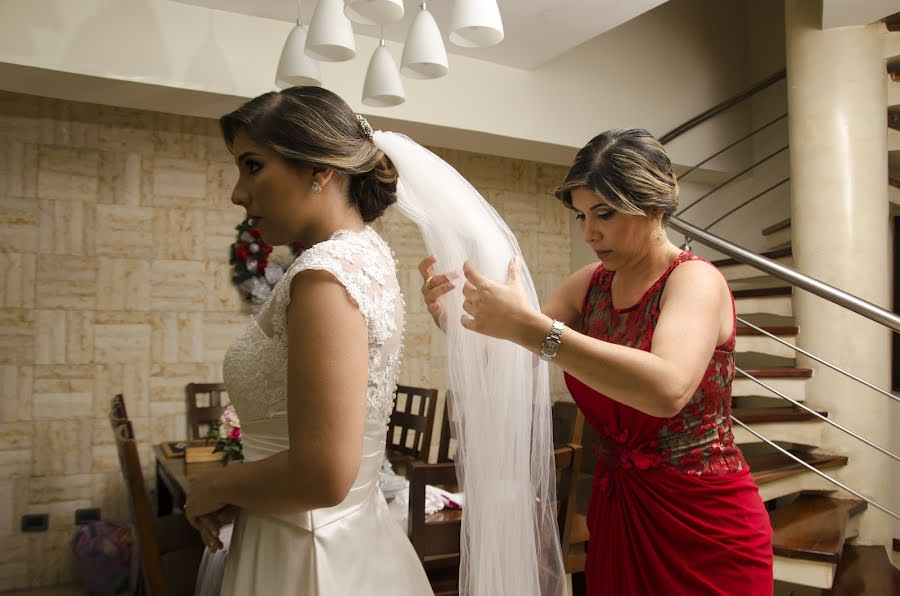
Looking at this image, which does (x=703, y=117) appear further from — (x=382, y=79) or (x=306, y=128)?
(x=306, y=128)

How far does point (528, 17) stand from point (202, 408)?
2.95 m

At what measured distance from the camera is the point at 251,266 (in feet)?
14.9

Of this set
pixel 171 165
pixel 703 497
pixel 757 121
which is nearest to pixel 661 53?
pixel 757 121

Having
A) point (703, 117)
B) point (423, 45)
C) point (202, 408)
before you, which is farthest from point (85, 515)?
point (703, 117)

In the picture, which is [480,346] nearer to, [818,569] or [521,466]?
[521,466]

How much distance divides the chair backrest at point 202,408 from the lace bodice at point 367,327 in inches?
128

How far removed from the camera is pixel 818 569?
2688 mm

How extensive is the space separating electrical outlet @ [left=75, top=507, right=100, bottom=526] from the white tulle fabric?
11.5 feet

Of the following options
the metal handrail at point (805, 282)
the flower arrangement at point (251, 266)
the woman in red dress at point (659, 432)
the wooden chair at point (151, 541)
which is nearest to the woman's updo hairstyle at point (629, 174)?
the woman in red dress at point (659, 432)

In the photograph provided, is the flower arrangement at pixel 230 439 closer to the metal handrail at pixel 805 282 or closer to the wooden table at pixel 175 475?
the wooden table at pixel 175 475

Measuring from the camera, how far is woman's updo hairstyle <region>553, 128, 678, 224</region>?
148 cm

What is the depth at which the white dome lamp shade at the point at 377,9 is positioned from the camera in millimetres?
2256

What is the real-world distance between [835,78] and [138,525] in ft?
12.5

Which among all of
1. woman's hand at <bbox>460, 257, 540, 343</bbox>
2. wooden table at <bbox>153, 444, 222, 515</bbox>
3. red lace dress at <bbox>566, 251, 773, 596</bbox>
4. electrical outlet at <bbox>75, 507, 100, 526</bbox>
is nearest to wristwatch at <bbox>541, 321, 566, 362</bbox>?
woman's hand at <bbox>460, 257, 540, 343</bbox>
